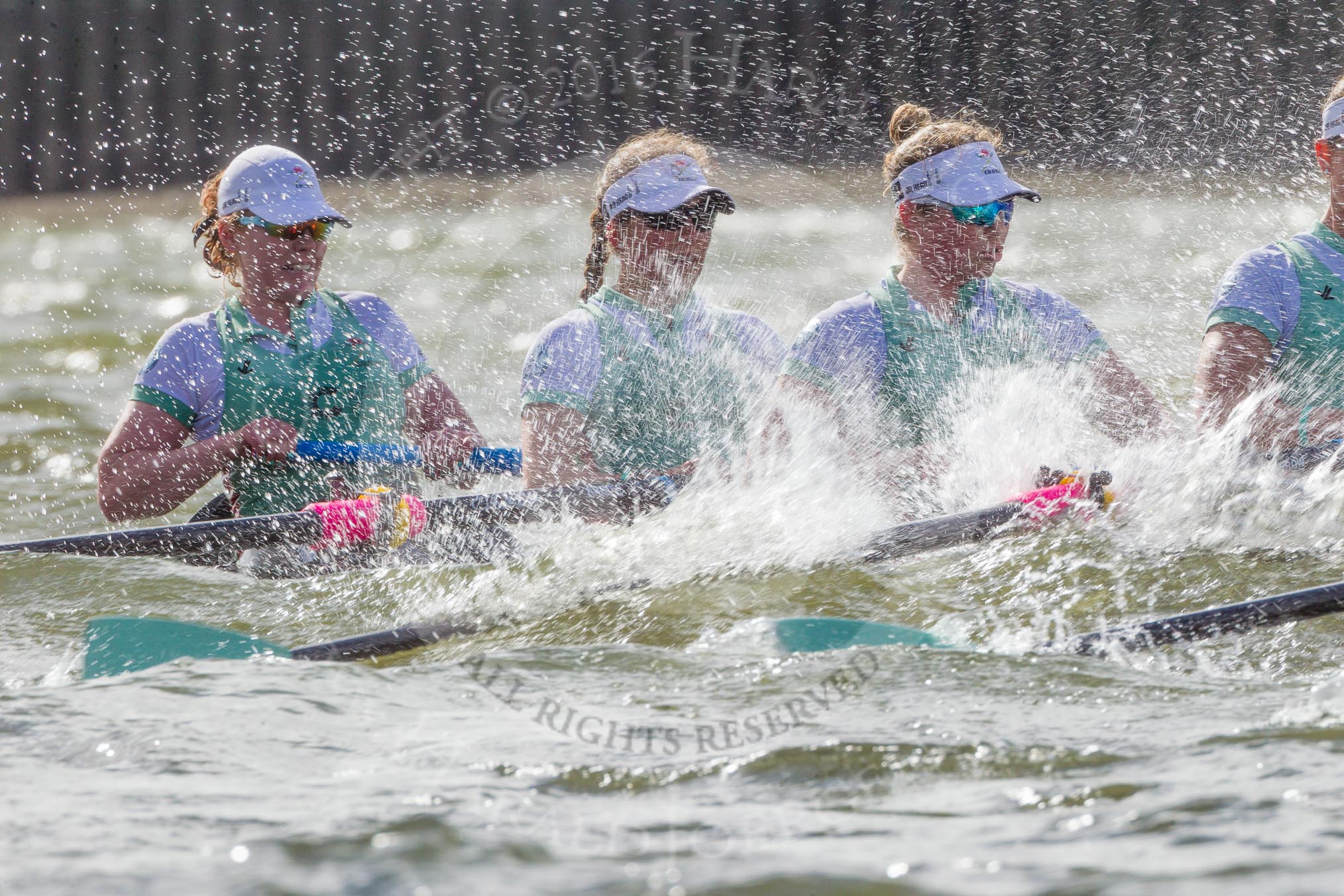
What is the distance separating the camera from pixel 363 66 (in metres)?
9.04

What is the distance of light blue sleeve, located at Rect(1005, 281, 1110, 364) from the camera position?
3018mm

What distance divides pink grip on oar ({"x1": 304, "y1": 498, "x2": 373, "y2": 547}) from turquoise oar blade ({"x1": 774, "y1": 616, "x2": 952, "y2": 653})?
3.39ft

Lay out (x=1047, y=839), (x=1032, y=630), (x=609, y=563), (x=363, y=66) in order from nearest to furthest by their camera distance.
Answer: (x=1047, y=839), (x=1032, y=630), (x=609, y=563), (x=363, y=66)

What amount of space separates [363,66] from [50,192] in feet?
7.87

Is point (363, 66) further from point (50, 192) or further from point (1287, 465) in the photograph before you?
point (1287, 465)

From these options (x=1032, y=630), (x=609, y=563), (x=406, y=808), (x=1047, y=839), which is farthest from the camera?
(x=609, y=563)

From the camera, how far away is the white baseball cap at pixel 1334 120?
9.52 feet

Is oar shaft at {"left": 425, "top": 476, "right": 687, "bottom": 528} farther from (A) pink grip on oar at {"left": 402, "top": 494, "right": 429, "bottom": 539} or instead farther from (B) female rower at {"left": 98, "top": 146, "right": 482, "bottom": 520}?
(B) female rower at {"left": 98, "top": 146, "right": 482, "bottom": 520}

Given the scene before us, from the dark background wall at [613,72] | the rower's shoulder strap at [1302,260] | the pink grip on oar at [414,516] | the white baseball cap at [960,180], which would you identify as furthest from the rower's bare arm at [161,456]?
the dark background wall at [613,72]

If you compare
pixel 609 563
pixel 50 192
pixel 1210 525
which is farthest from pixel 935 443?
pixel 50 192

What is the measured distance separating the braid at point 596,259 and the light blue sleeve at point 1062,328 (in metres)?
0.89

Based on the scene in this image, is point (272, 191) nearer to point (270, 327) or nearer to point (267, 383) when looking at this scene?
point (270, 327)

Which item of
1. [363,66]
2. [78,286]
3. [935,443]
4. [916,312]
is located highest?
[363,66]

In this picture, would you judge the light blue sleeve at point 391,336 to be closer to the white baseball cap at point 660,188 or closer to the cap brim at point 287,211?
the cap brim at point 287,211
